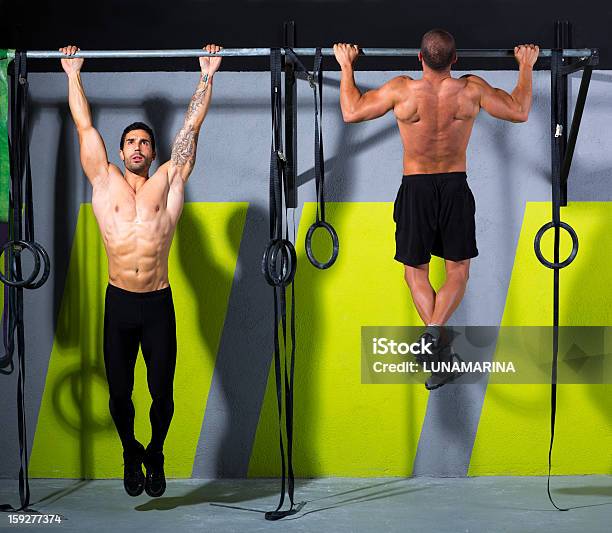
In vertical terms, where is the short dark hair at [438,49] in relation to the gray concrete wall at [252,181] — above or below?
above

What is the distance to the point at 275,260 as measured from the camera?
4.16 m

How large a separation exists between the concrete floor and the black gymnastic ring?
1.11 m

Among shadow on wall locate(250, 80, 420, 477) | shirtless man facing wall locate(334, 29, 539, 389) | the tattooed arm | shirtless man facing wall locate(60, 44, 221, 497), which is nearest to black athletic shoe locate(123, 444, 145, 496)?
shirtless man facing wall locate(60, 44, 221, 497)

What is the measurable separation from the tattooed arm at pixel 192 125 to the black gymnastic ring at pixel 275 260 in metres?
0.75

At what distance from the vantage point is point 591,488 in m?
4.96

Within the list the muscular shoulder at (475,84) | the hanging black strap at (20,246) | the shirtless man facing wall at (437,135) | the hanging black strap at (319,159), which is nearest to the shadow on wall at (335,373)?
the hanging black strap at (319,159)

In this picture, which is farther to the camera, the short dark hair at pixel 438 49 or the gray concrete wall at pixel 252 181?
the gray concrete wall at pixel 252 181

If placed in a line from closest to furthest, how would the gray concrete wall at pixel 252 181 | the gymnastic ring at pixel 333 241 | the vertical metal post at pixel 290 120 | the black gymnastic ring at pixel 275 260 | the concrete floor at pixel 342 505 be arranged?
the black gymnastic ring at pixel 275 260
the concrete floor at pixel 342 505
the gymnastic ring at pixel 333 241
the vertical metal post at pixel 290 120
the gray concrete wall at pixel 252 181

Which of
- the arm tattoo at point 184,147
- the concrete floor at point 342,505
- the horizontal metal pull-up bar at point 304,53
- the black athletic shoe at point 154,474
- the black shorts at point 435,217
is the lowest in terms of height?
the concrete floor at point 342,505

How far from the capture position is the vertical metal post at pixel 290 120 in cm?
466

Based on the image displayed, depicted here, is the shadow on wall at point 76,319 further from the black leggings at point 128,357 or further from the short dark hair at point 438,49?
the short dark hair at point 438,49

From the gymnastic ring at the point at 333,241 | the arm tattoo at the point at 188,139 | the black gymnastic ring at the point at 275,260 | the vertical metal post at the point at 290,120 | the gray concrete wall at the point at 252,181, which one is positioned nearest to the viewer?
the black gymnastic ring at the point at 275,260

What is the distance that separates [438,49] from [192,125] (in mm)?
1215

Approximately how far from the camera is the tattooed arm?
175 inches
